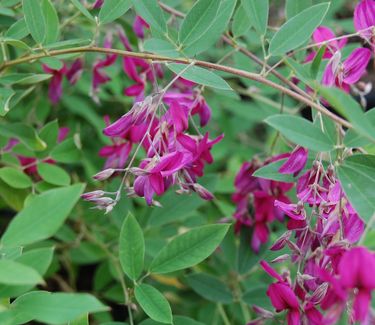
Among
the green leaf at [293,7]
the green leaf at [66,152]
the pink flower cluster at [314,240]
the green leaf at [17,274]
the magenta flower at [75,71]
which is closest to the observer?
the green leaf at [17,274]

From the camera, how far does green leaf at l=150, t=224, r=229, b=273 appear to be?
1.03m

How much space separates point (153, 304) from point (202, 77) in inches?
13.5

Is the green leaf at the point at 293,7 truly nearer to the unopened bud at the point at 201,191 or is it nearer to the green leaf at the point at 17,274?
the unopened bud at the point at 201,191

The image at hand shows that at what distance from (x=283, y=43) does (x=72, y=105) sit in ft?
3.21

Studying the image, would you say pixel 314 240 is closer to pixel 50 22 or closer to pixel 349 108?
pixel 349 108

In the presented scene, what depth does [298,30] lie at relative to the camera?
1.10 meters

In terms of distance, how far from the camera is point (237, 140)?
2395mm

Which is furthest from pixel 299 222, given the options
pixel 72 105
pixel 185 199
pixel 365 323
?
pixel 72 105

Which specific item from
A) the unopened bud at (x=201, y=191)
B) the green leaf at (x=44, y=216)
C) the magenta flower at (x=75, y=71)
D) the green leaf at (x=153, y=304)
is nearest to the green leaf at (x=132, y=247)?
the green leaf at (x=153, y=304)

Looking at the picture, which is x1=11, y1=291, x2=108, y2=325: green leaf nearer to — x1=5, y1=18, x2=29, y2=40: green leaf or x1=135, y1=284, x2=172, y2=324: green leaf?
x1=135, y1=284, x2=172, y2=324: green leaf

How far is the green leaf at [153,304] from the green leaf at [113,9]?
Answer: 449 millimetres

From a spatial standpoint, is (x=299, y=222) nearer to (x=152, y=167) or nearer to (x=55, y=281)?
(x=152, y=167)

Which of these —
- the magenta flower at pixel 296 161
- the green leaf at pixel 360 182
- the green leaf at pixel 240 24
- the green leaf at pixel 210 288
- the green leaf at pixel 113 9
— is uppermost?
the green leaf at pixel 113 9

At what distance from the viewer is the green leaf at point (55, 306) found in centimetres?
71
